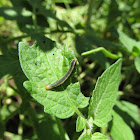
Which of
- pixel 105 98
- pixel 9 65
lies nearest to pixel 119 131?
pixel 105 98

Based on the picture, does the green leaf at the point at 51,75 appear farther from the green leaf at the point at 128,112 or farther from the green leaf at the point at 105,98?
the green leaf at the point at 128,112

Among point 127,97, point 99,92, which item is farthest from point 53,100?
point 127,97

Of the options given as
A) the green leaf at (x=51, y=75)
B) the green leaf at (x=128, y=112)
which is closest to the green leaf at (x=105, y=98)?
the green leaf at (x=51, y=75)

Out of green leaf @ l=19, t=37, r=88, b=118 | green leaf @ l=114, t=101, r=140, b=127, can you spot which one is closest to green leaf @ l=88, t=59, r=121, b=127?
green leaf @ l=19, t=37, r=88, b=118

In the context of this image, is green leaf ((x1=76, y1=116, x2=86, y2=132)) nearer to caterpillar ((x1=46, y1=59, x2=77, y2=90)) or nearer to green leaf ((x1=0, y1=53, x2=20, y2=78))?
caterpillar ((x1=46, y1=59, x2=77, y2=90))

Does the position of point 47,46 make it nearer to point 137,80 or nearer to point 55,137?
point 55,137

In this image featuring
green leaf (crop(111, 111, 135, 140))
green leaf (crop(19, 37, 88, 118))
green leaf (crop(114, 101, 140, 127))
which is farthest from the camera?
green leaf (crop(114, 101, 140, 127))
